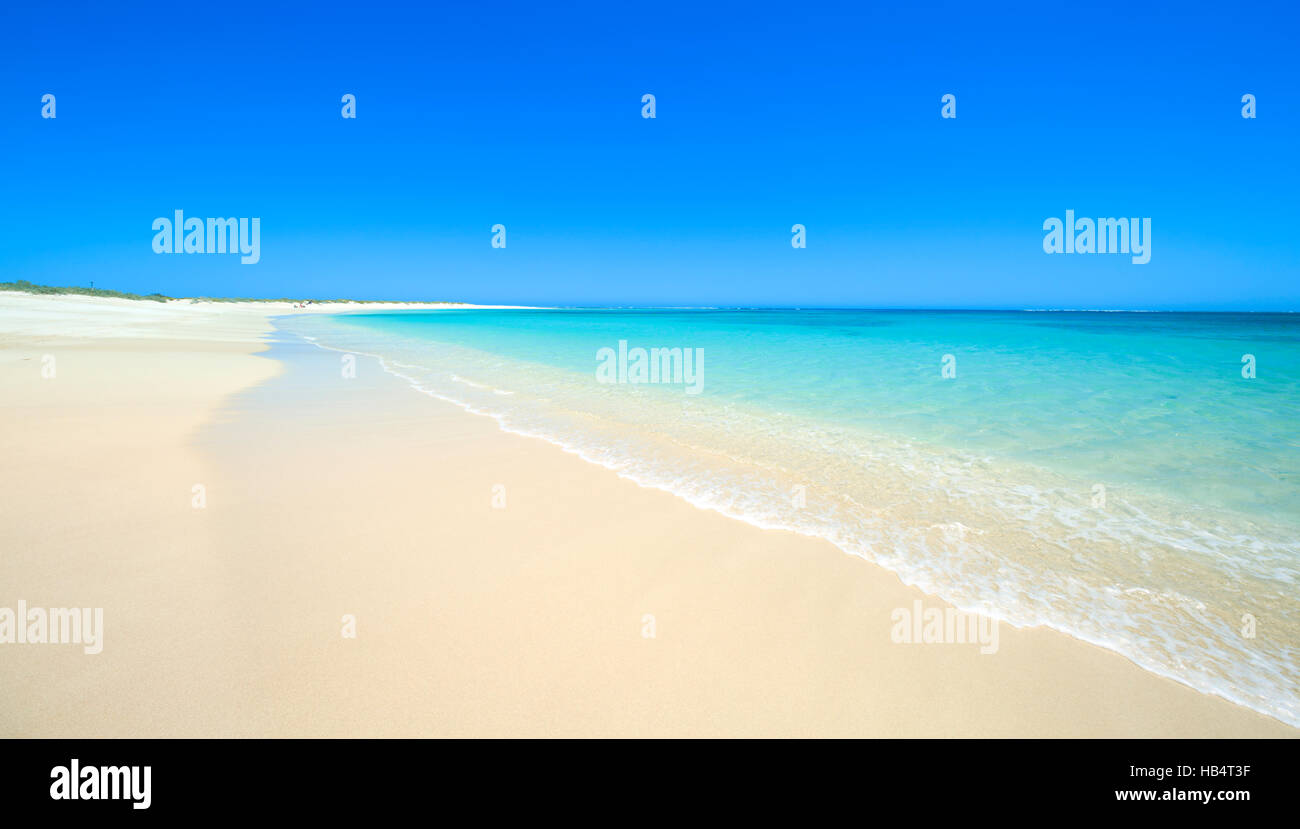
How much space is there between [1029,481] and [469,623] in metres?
5.28

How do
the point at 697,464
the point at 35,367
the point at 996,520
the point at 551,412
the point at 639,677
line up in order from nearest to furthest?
the point at 639,677, the point at 996,520, the point at 697,464, the point at 551,412, the point at 35,367

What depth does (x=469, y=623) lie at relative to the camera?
2691mm

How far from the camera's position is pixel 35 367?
33.9ft

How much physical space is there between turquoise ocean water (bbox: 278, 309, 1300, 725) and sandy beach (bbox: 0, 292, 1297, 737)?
1.38ft

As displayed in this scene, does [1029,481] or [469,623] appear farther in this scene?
[1029,481]

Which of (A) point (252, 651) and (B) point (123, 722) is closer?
(B) point (123, 722)

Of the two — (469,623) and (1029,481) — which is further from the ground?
(1029,481)

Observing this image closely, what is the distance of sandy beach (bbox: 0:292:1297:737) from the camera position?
213 cm
